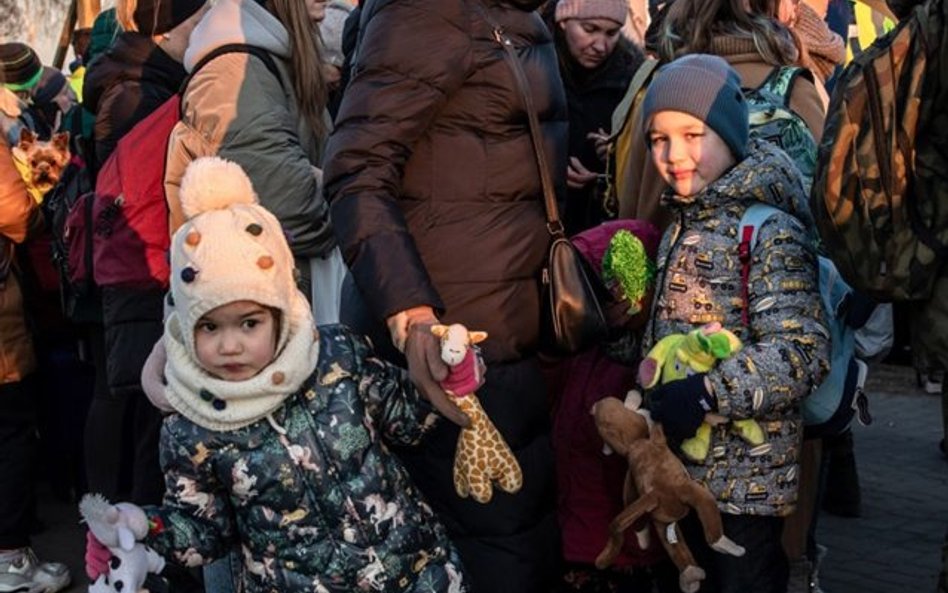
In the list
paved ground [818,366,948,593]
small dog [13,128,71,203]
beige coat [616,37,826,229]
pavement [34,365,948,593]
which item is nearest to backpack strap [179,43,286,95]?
beige coat [616,37,826,229]

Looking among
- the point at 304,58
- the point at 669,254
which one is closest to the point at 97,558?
the point at 669,254

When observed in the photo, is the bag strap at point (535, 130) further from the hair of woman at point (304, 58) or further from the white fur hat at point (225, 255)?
the hair of woman at point (304, 58)

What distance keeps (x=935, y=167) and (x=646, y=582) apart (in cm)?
185

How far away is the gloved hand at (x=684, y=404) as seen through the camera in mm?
3801

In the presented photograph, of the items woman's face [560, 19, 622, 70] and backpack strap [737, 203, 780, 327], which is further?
woman's face [560, 19, 622, 70]

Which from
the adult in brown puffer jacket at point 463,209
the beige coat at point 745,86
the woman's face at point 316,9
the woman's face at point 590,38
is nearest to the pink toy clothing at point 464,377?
the adult in brown puffer jacket at point 463,209

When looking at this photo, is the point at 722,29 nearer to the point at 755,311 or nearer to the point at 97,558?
the point at 755,311

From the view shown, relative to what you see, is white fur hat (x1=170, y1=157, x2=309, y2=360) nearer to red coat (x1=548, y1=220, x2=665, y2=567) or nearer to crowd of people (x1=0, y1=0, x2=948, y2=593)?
crowd of people (x1=0, y1=0, x2=948, y2=593)

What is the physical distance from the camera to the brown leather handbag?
3.84m

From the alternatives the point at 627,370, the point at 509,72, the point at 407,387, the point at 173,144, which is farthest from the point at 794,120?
the point at 173,144

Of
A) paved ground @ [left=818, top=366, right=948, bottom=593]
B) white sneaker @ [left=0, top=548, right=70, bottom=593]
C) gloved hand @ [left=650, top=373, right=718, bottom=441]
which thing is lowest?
white sneaker @ [left=0, top=548, right=70, bottom=593]

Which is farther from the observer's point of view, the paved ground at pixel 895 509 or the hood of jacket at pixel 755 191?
the paved ground at pixel 895 509

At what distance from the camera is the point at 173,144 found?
16.4ft

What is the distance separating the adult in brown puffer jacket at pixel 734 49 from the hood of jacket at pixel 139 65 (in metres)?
1.75
